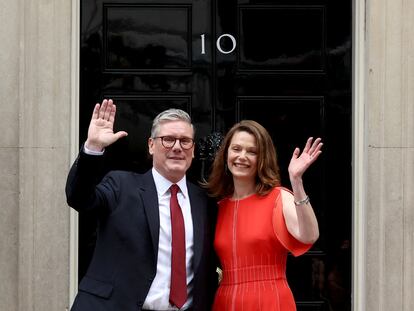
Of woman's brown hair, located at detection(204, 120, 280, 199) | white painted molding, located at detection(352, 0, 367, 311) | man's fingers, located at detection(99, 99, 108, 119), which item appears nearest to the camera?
man's fingers, located at detection(99, 99, 108, 119)

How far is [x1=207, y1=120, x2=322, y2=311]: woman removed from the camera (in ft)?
13.7

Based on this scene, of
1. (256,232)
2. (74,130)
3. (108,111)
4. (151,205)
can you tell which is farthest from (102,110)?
(74,130)

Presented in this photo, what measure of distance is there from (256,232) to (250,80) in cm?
214

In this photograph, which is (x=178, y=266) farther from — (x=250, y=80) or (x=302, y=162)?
(x=250, y=80)

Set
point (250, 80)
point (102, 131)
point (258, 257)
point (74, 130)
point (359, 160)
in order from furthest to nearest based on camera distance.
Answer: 1. point (250, 80)
2. point (359, 160)
3. point (74, 130)
4. point (258, 257)
5. point (102, 131)

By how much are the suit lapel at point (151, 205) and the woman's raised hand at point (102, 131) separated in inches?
14.6

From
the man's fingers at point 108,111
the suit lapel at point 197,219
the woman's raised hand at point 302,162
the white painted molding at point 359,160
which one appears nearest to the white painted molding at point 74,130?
the suit lapel at point 197,219

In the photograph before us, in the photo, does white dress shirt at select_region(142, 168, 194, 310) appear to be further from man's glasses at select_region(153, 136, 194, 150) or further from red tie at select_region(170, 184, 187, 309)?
man's glasses at select_region(153, 136, 194, 150)

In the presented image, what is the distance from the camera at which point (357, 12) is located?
6.00 m

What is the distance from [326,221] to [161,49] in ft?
5.84

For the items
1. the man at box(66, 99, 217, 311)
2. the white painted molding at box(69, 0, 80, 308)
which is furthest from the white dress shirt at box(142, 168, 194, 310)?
the white painted molding at box(69, 0, 80, 308)

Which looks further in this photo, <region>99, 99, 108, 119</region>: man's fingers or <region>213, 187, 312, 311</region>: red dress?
<region>213, 187, 312, 311</region>: red dress

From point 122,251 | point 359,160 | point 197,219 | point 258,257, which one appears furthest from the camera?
point 359,160

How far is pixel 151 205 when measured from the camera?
13.6 feet
